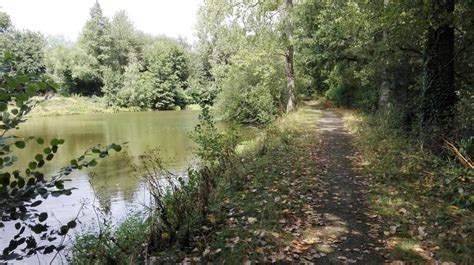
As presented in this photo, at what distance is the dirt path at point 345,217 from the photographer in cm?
409

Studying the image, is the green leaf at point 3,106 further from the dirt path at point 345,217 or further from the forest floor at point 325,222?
the dirt path at point 345,217

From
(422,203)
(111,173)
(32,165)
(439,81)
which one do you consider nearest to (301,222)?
(422,203)

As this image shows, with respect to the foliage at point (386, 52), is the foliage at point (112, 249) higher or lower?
lower

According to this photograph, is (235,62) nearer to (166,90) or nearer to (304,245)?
(304,245)

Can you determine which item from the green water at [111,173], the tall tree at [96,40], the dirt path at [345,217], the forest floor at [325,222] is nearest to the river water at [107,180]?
the green water at [111,173]

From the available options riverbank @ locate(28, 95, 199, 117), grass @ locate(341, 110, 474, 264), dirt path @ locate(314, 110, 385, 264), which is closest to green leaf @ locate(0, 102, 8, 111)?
dirt path @ locate(314, 110, 385, 264)

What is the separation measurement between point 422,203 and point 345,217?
119cm

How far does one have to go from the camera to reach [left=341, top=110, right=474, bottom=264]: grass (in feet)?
13.3

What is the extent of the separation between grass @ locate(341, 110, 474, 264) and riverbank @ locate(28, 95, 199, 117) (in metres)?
42.7

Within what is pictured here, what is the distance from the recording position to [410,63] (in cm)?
1210

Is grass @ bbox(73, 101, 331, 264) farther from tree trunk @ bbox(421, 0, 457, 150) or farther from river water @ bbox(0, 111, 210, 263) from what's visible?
tree trunk @ bbox(421, 0, 457, 150)

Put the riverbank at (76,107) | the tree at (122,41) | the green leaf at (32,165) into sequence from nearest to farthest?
the green leaf at (32,165) → the riverbank at (76,107) → the tree at (122,41)

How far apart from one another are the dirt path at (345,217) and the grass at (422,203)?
0.20 meters

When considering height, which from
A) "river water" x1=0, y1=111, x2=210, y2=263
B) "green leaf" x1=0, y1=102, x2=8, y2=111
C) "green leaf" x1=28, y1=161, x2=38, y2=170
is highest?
"green leaf" x1=0, y1=102, x2=8, y2=111
